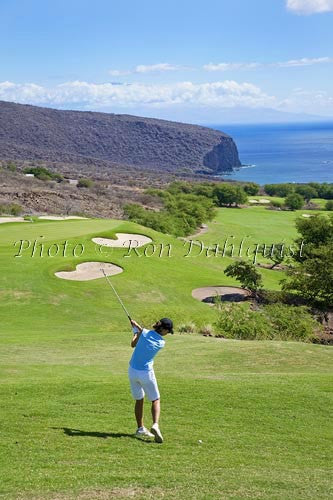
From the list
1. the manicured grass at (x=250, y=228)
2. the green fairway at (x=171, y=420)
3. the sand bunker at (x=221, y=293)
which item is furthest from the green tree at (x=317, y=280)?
the manicured grass at (x=250, y=228)

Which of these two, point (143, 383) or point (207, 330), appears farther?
point (207, 330)

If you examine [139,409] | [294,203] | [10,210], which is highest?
[139,409]

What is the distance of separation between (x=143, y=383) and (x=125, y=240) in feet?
113

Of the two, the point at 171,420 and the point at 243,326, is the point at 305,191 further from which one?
the point at 171,420

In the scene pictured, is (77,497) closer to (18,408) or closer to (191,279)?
(18,408)

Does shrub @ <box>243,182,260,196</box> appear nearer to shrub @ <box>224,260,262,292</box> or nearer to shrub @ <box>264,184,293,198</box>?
shrub @ <box>264,184,293,198</box>

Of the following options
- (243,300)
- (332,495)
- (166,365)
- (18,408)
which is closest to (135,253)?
(243,300)

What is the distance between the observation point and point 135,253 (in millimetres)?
41438

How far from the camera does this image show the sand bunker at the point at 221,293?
3662cm

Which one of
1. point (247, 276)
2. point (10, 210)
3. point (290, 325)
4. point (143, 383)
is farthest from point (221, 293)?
point (10, 210)

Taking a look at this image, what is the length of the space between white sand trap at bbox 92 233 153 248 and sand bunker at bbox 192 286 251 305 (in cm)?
749

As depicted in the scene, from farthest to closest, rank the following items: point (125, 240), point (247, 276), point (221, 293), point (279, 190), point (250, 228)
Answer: point (279, 190), point (250, 228), point (125, 240), point (247, 276), point (221, 293)

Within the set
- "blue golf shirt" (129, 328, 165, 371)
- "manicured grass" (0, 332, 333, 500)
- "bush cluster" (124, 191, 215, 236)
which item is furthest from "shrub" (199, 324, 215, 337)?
"bush cluster" (124, 191, 215, 236)

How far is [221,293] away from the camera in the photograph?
1545 inches
